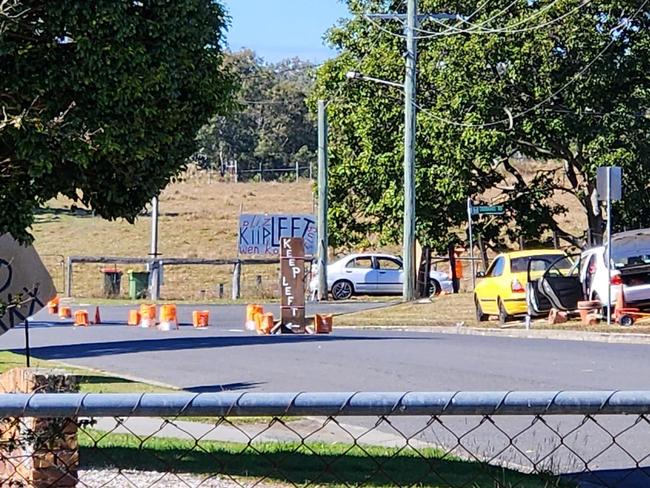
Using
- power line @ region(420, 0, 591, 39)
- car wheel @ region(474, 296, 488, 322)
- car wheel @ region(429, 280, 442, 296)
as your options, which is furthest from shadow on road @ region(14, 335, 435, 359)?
car wheel @ region(429, 280, 442, 296)

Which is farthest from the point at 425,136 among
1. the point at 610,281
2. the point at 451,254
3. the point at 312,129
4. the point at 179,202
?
the point at 312,129

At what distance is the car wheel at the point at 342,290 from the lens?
4025 centimetres

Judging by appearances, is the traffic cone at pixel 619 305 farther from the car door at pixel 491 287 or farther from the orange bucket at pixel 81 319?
the orange bucket at pixel 81 319

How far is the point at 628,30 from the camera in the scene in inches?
1352

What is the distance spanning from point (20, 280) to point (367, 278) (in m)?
31.9

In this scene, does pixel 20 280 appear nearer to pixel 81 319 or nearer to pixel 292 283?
pixel 292 283

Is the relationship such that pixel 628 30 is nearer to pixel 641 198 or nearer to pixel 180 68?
pixel 641 198

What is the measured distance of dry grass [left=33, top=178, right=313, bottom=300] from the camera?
4553cm

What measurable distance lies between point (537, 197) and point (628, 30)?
6.16m

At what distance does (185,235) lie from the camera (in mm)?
56438

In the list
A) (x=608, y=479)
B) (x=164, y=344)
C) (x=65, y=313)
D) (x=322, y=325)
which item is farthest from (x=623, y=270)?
(x=65, y=313)

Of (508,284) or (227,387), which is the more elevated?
(508,284)

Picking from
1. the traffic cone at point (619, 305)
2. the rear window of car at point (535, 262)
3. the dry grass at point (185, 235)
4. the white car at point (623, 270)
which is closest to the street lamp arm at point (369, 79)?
the dry grass at point (185, 235)

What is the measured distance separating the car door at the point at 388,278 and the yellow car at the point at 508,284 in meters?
14.9
